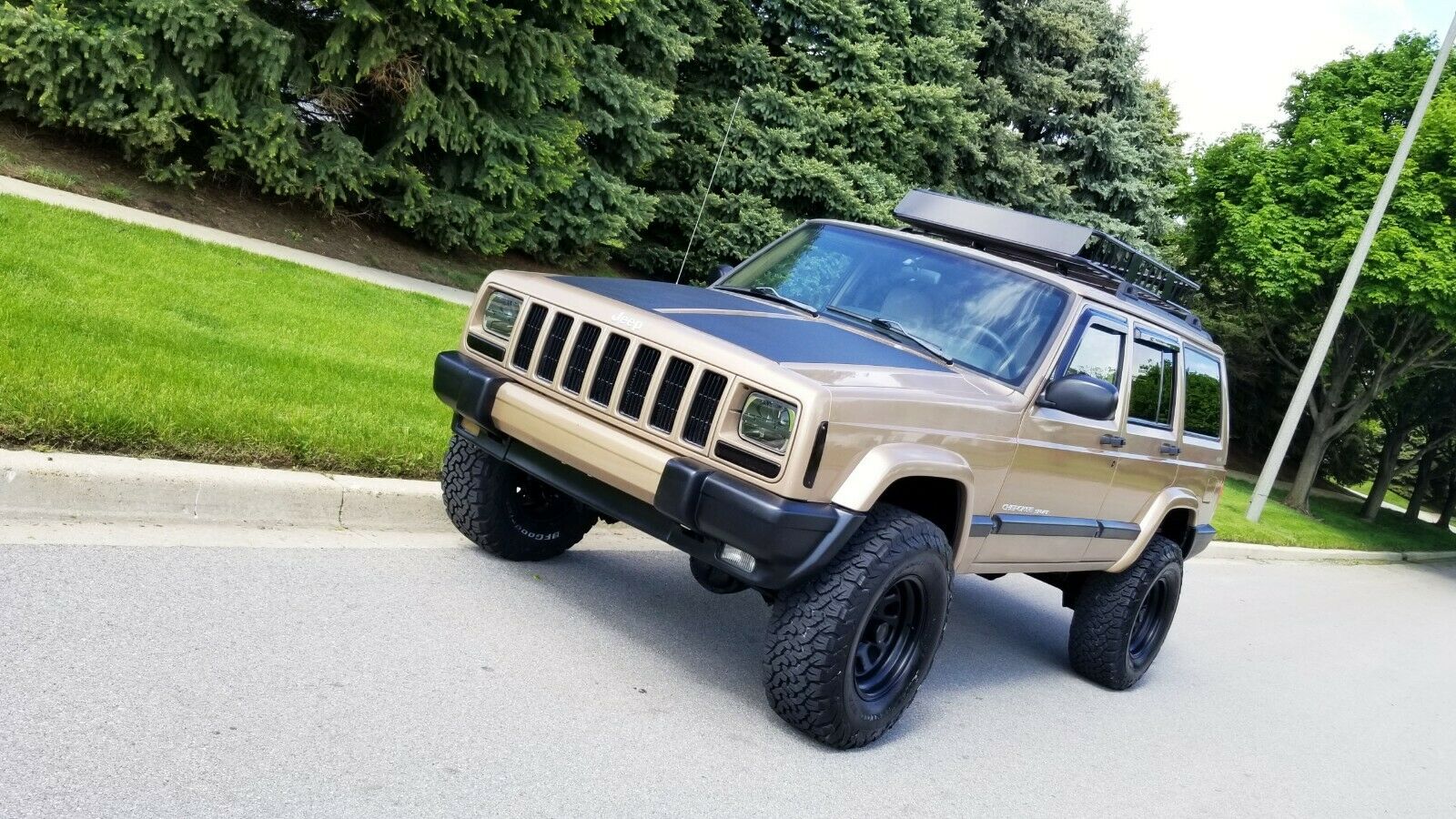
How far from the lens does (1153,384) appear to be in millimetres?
6465

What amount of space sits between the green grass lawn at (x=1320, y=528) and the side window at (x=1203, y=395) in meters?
8.53

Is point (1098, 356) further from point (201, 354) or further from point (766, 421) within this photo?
point (201, 354)

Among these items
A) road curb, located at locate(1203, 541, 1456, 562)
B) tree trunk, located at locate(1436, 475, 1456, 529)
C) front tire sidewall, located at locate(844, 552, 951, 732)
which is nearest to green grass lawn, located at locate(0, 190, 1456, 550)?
front tire sidewall, located at locate(844, 552, 951, 732)

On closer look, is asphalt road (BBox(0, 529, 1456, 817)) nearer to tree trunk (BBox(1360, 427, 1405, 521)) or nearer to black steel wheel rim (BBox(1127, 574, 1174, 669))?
black steel wheel rim (BBox(1127, 574, 1174, 669))

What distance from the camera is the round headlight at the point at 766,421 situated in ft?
14.0

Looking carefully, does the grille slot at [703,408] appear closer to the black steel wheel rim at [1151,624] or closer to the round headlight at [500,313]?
the round headlight at [500,313]

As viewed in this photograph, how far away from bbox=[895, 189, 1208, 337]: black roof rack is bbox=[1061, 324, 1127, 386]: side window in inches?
18.1

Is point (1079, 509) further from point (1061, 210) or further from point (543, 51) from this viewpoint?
point (1061, 210)

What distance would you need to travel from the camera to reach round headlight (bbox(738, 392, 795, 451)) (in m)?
4.25

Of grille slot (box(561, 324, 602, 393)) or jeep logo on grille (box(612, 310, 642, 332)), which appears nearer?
jeep logo on grille (box(612, 310, 642, 332))

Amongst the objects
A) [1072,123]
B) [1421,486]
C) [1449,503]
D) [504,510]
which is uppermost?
[1072,123]

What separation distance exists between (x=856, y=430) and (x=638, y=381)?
35.7 inches

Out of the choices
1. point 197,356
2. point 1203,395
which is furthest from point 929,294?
point 197,356

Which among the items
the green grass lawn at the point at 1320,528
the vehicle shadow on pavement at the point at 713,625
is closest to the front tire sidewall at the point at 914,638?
the vehicle shadow on pavement at the point at 713,625
